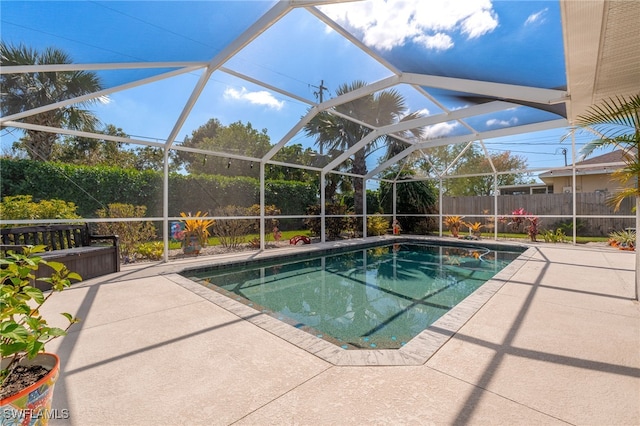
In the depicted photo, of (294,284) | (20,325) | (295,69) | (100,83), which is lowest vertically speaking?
(294,284)

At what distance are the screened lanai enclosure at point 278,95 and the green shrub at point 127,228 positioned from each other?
0.07m

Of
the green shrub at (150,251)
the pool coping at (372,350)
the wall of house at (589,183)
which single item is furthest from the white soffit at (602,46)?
the wall of house at (589,183)

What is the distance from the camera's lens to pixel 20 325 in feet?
4.36

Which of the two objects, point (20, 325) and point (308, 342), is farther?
point (308, 342)

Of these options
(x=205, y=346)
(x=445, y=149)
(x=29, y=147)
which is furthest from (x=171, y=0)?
(x=445, y=149)

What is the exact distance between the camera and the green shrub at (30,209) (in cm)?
574

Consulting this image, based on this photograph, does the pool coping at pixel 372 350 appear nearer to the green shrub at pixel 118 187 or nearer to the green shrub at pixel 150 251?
the green shrub at pixel 150 251

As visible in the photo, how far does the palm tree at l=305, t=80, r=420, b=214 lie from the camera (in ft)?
24.2

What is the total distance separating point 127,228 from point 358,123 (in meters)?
6.86

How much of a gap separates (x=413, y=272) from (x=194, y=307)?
5.19 meters

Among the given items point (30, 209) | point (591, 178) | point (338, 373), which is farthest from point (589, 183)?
point (30, 209)

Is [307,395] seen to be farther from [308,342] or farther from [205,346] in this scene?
[205,346]

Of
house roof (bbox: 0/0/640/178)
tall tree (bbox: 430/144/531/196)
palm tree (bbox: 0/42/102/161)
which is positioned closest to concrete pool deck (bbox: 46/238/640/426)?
house roof (bbox: 0/0/640/178)

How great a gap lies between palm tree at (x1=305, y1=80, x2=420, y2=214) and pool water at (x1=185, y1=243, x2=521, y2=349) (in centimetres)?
399
